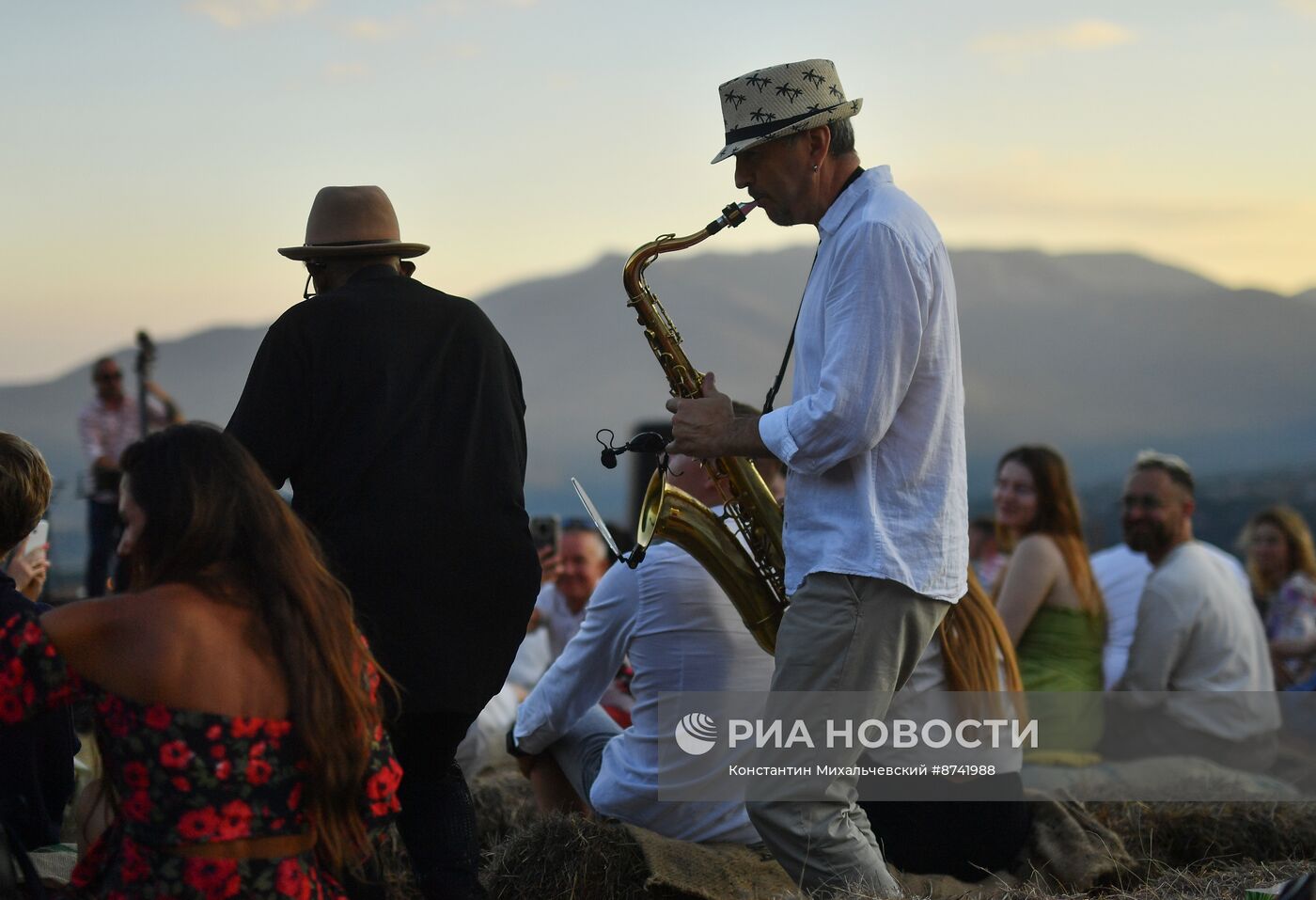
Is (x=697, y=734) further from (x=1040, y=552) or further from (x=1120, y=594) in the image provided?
(x=1120, y=594)

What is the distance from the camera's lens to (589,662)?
4.06 m

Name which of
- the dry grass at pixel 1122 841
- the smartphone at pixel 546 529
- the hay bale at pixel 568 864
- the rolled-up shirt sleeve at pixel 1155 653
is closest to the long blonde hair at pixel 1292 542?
the rolled-up shirt sleeve at pixel 1155 653

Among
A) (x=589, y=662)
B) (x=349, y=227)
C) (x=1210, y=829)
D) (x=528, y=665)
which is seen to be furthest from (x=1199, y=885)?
(x=528, y=665)

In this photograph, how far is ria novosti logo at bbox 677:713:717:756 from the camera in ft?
12.5

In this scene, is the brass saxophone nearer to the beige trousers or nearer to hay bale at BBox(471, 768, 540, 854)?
the beige trousers

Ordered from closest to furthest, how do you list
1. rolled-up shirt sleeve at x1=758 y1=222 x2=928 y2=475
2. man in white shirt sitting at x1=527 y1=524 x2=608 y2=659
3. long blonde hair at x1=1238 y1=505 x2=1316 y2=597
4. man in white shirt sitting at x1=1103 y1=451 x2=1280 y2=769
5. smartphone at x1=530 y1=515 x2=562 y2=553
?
rolled-up shirt sleeve at x1=758 y1=222 x2=928 y2=475 < man in white shirt sitting at x1=1103 y1=451 x2=1280 y2=769 < smartphone at x1=530 y1=515 x2=562 y2=553 < man in white shirt sitting at x1=527 y1=524 x2=608 y2=659 < long blonde hair at x1=1238 y1=505 x2=1316 y2=597

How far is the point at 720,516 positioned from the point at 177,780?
1829 millimetres

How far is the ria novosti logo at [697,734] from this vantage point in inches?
150

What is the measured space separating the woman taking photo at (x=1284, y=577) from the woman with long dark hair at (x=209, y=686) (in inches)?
226

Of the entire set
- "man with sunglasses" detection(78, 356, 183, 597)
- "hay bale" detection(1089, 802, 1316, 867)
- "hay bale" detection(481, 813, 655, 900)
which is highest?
"man with sunglasses" detection(78, 356, 183, 597)

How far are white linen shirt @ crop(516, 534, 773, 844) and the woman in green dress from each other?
5.70ft

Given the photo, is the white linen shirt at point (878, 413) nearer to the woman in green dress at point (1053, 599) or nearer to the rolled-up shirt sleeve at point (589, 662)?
the rolled-up shirt sleeve at point (589, 662)

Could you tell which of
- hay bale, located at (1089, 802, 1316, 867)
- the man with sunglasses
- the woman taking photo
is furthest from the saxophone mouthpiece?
the man with sunglasses

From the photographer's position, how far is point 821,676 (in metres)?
3.01
